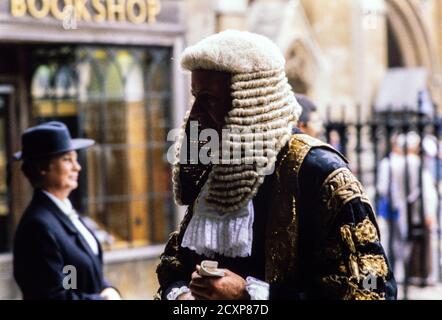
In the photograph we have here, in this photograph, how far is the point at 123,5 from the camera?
8469 millimetres

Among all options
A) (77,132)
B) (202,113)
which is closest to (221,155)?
(202,113)

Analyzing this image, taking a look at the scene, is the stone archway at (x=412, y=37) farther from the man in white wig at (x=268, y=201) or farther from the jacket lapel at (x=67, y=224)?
the man in white wig at (x=268, y=201)

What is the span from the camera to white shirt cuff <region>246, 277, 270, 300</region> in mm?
2293

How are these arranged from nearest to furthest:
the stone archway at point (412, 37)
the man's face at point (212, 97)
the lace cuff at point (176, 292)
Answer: the man's face at point (212, 97), the lace cuff at point (176, 292), the stone archway at point (412, 37)

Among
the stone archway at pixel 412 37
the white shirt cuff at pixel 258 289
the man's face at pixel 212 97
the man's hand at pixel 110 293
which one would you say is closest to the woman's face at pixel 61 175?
the man's hand at pixel 110 293

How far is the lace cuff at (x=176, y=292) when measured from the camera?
2.47 m

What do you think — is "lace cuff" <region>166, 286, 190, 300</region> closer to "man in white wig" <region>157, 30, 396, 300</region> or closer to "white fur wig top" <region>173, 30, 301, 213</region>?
"man in white wig" <region>157, 30, 396, 300</region>

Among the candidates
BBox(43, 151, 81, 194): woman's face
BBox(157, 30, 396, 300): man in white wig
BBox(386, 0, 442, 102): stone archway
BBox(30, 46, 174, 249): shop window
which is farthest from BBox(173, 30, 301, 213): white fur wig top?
BBox(386, 0, 442, 102): stone archway

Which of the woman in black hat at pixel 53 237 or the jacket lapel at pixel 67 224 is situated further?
the jacket lapel at pixel 67 224

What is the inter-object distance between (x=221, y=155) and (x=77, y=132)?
627 centimetres

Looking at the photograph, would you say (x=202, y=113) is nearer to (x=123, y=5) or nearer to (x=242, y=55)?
(x=242, y=55)

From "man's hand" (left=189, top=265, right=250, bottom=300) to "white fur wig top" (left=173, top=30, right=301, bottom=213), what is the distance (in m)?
0.21

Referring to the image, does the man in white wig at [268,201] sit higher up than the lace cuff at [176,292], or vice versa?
the man in white wig at [268,201]

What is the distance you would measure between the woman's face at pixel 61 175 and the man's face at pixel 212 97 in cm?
197
